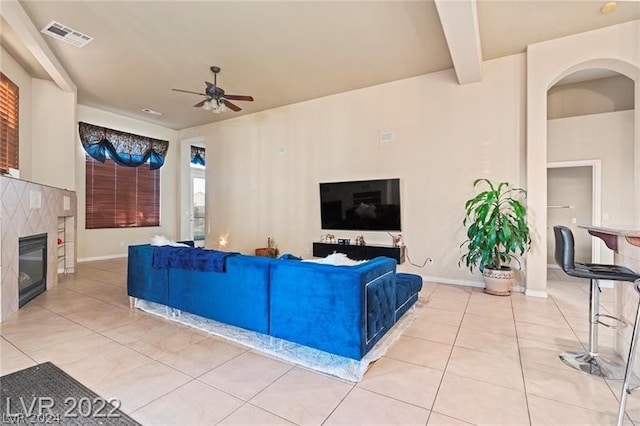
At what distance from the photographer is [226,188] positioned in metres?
7.37

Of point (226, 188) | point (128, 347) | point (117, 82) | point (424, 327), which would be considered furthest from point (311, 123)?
point (128, 347)

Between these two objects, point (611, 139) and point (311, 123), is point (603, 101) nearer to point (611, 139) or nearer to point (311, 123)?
point (611, 139)

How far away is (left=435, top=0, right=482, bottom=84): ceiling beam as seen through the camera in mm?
2887

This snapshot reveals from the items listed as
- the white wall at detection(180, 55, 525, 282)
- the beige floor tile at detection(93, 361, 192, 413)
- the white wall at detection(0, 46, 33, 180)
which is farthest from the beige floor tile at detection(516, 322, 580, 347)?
the white wall at detection(0, 46, 33, 180)

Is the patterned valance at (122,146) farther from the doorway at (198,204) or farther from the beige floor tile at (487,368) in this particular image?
the beige floor tile at (487,368)

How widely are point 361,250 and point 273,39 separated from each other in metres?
3.37

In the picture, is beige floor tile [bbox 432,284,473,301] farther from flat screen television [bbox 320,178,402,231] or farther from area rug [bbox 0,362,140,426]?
area rug [bbox 0,362,140,426]

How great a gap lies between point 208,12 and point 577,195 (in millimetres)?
6672

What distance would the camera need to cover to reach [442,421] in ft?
5.38

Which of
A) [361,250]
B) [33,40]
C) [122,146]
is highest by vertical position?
[33,40]

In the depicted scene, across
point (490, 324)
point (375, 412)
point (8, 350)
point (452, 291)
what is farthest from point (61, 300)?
point (452, 291)

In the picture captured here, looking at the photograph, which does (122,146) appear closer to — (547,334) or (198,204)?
(198,204)

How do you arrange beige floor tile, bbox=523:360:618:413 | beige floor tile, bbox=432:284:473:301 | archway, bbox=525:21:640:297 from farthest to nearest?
1. beige floor tile, bbox=432:284:473:301
2. archway, bbox=525:21:640:297
3. beige floor tile, bbox=523:360:618:413

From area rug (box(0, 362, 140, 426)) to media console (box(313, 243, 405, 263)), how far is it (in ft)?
12.4
